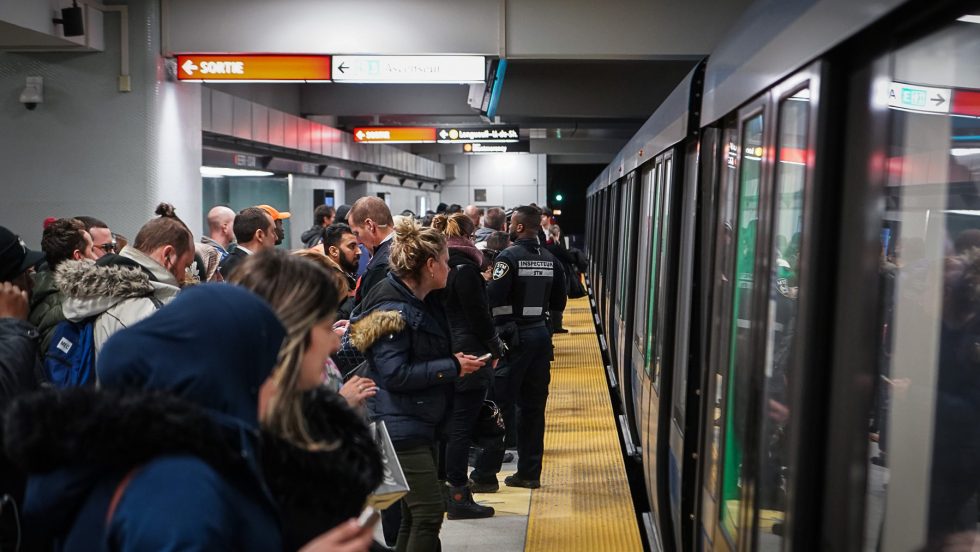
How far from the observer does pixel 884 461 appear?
2.26m

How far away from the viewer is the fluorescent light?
42.8 feet

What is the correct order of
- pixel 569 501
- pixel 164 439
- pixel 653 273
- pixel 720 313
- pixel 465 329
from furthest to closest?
pixel 569 501 < pixel 653 273 < pixel 465 329 < pixel 720 313 < pixel 164 439

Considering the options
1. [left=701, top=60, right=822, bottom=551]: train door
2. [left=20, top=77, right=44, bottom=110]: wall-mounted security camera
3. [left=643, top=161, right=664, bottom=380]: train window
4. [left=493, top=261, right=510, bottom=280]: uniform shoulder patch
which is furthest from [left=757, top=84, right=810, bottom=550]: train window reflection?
[left=20, top=77, right=44, bottom=110]: wall-mounted security camera

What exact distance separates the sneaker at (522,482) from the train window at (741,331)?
12.9ft

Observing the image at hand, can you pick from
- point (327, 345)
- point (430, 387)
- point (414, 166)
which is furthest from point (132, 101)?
point (414, 166)

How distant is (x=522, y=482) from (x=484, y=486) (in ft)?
0.87

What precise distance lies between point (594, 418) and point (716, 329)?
5687 millimetres

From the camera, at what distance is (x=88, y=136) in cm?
989

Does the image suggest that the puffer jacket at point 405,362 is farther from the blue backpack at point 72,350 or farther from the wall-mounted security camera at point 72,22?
the wall-mounted security camera at point 72,22

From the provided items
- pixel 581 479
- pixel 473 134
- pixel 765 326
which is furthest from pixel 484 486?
pixel 473 134

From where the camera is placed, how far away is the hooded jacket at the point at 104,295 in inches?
159

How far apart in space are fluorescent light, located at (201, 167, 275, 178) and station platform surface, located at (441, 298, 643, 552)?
5.48m

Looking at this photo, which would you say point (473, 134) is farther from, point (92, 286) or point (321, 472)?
point (321, 472)

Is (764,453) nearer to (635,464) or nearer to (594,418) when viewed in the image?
(635,464)
